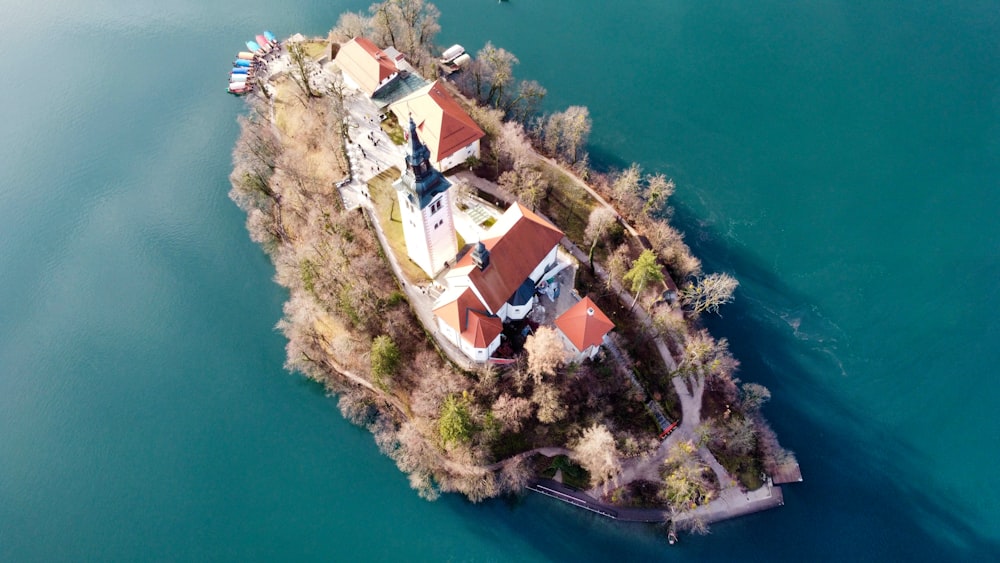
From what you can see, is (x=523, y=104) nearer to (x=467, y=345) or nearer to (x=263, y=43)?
(x=467, y=345)

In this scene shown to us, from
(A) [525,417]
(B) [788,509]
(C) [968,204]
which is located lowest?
(A) [525,417]

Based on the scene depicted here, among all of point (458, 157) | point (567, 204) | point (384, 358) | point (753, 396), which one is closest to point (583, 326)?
point (384, 358)

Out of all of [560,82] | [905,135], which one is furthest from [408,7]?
[905,135]

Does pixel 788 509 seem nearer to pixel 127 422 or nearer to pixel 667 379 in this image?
pixel 667 379

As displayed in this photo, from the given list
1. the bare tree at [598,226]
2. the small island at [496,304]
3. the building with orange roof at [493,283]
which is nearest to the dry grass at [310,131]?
the small island at [496,304]

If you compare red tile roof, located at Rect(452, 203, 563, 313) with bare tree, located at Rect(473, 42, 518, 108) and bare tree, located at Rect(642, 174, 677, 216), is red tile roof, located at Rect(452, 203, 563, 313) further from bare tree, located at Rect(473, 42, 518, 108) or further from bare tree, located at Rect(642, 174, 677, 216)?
bare tree, located at Rect(473, 42, 518, 108)

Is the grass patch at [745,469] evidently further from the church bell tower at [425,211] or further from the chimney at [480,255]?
the church bell tower at [425,211]

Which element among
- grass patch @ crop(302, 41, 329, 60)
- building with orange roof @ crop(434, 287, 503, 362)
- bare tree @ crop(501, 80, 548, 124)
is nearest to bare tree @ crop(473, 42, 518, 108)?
bare tree @ crop(501, 80, 548, 124)
